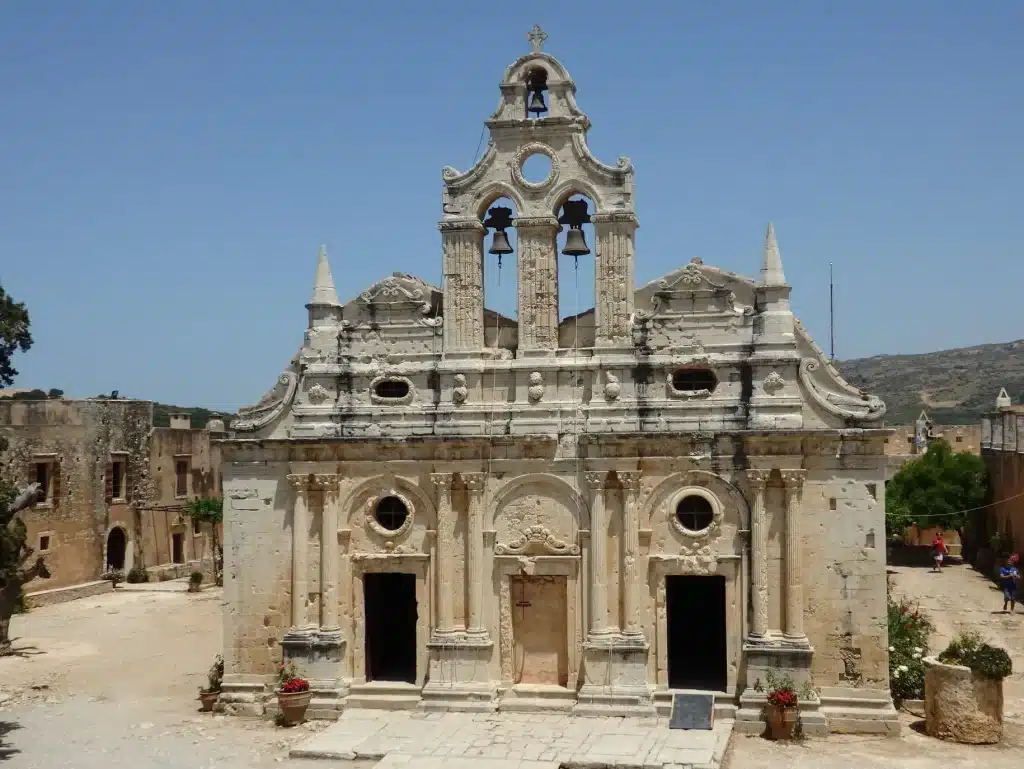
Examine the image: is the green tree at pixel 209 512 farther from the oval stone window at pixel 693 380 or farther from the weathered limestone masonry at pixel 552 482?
the oval stone window at pixel 693 380

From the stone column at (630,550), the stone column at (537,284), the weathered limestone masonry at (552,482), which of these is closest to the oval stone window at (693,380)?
the weathered limestone masonry at (552,482)

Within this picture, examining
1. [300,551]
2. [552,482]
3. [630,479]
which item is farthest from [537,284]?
[300,551]

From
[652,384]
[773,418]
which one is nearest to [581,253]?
[652,384]

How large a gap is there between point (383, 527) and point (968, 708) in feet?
32.8

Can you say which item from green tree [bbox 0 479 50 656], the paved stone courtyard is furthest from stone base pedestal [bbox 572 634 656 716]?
green tree [bbox 0 479 50 656]

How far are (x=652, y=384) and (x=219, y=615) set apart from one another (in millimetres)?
18072

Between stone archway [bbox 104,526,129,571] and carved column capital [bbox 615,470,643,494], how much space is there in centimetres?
2579

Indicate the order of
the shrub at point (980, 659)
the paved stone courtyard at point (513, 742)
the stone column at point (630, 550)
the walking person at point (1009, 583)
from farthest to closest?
the walking person at point (1009, 583) < the stone column at point (630, 550) < the shrub at point (980, 659) < the paved stone courtyard at point (513, 742)

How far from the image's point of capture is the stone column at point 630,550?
59.5ft

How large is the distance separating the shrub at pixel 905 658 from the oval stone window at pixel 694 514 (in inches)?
161

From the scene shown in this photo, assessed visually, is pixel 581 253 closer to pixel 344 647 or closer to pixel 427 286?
pixel 427 286

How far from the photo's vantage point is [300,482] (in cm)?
1931

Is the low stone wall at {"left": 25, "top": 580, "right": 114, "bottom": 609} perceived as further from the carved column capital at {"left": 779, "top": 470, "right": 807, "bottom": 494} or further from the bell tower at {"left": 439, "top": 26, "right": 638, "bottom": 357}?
the carved column capital at {"left": 779, "top": 470, "right": 807, "bottom": 494}

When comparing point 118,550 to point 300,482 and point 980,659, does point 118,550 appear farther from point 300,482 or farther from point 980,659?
point 980,659
